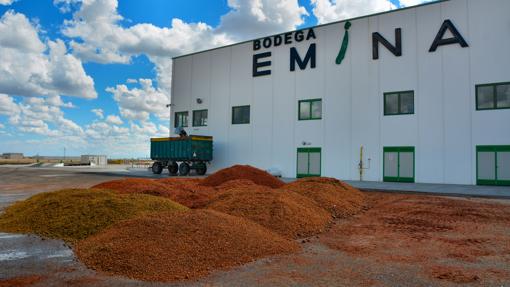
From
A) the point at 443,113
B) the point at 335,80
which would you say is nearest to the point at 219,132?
the point at 335,80

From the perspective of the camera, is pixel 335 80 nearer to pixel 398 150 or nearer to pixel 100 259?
pixel 398 150

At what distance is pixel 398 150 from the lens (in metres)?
23.1

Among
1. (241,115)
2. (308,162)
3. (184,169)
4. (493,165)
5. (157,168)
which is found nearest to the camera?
(493,165)

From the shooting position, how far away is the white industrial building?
69.3ft

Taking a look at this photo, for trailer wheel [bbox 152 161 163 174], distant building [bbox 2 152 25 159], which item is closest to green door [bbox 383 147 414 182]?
trailer wheel [bbox 152 161 163 174]

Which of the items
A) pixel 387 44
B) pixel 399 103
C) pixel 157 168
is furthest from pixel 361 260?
pixel 157 168

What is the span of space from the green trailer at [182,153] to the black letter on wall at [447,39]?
687 inches

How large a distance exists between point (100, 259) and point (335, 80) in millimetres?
22485

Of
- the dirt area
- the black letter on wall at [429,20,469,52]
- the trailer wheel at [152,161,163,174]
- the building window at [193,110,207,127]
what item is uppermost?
the black letter on wall at [429,20,469,52]

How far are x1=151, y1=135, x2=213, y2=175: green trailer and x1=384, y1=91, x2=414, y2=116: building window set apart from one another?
14.0m

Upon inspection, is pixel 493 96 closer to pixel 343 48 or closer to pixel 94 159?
pixel 343 48

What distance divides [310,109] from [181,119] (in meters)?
13.8

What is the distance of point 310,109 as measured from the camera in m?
26.8

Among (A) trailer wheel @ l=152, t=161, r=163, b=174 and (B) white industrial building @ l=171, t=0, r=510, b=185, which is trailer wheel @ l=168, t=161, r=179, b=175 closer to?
(A) trailer wheel @ l=152, t=161, r=163, b=174
